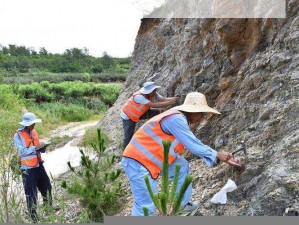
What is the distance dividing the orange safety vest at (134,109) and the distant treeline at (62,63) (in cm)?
2954

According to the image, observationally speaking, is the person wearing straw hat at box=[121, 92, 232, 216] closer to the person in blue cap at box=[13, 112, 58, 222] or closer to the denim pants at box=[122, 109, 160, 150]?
the person in blue cap at box=[13, 112, 58, 222]

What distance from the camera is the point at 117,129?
10.8 m

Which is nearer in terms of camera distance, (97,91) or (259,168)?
(259,168)

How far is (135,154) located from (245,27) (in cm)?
257

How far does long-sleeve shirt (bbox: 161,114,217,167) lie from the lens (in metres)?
3.93

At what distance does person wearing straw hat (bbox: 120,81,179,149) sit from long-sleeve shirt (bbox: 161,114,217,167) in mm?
2522

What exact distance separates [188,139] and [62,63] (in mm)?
35283

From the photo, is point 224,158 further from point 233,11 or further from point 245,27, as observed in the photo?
point 233,11

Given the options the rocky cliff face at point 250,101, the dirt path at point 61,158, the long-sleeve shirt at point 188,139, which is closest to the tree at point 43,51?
the dirt path at point 61,158

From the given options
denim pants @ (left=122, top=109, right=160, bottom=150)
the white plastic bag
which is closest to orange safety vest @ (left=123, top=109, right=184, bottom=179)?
the white plastic bag

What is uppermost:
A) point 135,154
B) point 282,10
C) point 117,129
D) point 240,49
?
point 282,10

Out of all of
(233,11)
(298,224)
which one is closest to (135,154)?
(298,224)

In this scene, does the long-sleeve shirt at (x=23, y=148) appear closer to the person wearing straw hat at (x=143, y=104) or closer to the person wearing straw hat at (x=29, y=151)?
the person wearing straw hat at (x=29, y=151)

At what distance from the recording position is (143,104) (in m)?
6.77
